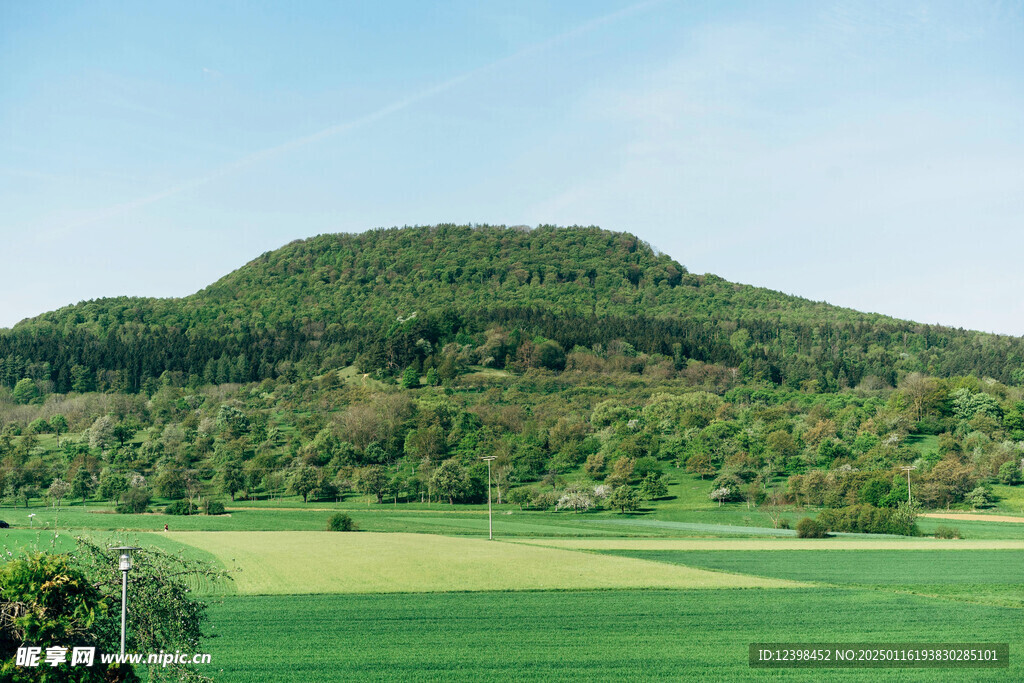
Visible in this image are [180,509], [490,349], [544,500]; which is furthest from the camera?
[490,349]

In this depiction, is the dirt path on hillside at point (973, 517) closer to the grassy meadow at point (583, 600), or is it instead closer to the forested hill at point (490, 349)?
the grassy meadow at point (583, 600)

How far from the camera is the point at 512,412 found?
135m

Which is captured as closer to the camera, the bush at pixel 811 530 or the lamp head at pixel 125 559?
the lamp head at pixel 125 559

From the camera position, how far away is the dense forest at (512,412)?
95.7 m

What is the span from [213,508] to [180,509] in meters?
3.88

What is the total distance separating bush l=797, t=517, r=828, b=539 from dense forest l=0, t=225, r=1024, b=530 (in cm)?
522

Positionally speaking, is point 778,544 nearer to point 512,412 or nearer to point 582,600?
point 582,600

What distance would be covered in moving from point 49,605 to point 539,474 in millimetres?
96502

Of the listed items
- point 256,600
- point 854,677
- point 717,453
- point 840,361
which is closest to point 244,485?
point 717,453

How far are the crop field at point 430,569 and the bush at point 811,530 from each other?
79.3 feet

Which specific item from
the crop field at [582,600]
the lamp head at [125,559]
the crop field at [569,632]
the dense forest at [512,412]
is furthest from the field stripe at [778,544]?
the lamp head at [125,559]

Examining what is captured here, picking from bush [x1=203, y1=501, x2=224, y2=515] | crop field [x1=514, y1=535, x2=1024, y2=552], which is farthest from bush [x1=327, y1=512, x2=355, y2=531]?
bush [x1=203, y1=501, x2=224, y2=515]

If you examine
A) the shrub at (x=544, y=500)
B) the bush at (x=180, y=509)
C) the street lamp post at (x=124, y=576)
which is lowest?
the shrub at (x=544, y=500)

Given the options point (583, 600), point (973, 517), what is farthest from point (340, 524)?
point (973, 517)
